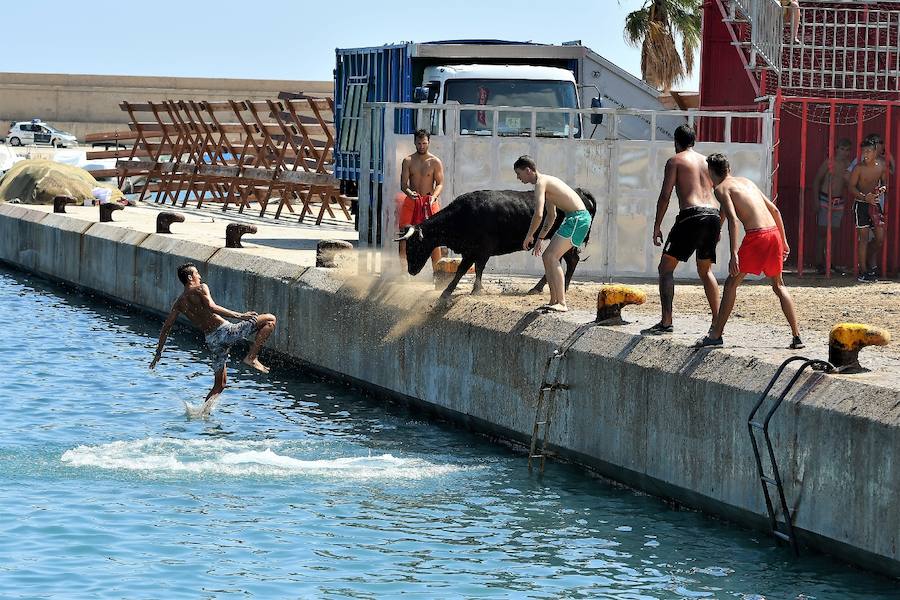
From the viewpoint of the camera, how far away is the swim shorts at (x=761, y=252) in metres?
12.9

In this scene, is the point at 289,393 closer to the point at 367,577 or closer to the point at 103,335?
the point at 103,335

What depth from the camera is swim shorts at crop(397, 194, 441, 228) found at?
18969 millimetres

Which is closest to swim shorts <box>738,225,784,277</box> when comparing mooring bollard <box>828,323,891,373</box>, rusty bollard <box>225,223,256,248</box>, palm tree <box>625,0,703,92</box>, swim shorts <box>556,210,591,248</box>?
mooring bollard <box>828,323,891,373</box>

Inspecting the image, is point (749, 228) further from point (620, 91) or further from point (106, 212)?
point (106, 212)

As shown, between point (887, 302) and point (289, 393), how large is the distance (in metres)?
7.07

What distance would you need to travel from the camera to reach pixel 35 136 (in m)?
78.7

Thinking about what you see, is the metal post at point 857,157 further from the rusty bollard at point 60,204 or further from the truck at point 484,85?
the rusty bollard at point 60,204

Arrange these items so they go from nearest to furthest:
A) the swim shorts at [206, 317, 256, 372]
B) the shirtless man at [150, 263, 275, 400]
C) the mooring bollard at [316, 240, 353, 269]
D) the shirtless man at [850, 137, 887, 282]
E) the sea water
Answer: the sea water < the shirtless man at [150, 263, 275, 400] < the swim shorts at [206, 317, 256, 372] < the shirtless man at [850, 137, 887, 282] < the mooring bollard at [316, 240, 353, 269]

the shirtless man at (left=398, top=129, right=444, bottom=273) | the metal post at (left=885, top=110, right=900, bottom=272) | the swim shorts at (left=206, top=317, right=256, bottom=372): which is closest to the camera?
the swim shorts at (left=206, top=317, right=256, bottom=372)

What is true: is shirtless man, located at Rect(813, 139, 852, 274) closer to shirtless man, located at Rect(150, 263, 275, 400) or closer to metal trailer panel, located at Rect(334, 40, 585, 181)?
metal trailer panel, located at Rect(334, 40, 585, 181)

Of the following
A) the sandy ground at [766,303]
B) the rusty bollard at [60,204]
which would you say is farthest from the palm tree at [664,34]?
→ the sandy ground at [766,303]

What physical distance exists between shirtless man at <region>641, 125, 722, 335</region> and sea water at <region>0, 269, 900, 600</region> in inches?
75.2

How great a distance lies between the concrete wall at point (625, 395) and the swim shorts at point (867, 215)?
6.24 m

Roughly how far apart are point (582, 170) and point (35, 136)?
2471 inches
